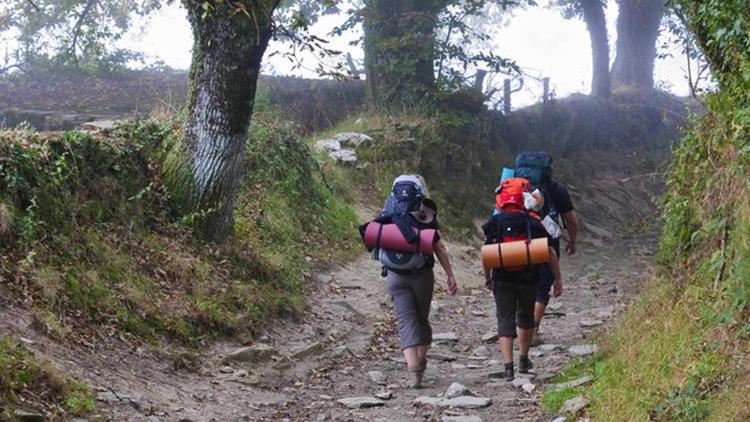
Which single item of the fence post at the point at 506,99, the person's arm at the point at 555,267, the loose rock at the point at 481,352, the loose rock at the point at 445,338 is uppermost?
the fence post at the point at 506,99

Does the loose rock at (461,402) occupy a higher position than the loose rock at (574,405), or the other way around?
the loose rock at (574,405)

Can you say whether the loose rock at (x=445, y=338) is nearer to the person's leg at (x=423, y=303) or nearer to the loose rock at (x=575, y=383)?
the person's leg at (x=423, y=303)

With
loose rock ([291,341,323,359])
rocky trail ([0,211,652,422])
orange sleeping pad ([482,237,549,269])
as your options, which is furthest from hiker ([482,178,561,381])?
loose rock ([291,341,323,359])

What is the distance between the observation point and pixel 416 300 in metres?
8.55

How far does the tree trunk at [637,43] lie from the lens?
3469cm

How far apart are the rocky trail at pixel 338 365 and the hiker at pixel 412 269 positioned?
437 mm

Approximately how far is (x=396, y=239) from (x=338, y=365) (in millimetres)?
2096

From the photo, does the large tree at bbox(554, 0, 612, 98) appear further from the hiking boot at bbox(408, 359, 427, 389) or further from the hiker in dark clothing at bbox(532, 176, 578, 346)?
the hiking boot at bbox(408, 359, 427, 389)

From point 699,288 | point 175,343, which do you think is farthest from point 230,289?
point 699,288

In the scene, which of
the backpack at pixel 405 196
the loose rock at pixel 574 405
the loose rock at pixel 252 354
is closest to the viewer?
the loose rock at pixel 574 405

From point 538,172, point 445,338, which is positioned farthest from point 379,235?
point 445,338

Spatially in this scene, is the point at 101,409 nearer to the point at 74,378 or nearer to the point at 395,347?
the point at 74,378

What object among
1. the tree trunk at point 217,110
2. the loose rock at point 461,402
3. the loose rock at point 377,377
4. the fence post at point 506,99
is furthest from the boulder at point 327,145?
the loose rock at point 461,402

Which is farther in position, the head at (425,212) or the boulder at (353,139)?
the boulder at (353,139)
